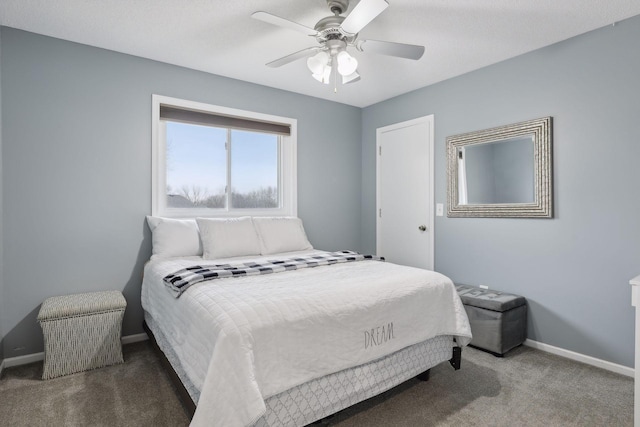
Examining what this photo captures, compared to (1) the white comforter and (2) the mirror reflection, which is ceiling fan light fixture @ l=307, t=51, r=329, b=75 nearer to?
(1) the white comforter

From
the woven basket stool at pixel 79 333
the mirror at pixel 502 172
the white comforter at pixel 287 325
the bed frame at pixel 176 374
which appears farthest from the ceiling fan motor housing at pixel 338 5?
the woven basket stool at pixel 79 333

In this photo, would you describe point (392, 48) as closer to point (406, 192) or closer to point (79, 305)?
point (406, 192)

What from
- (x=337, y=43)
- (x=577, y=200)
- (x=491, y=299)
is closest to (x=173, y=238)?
(x=337, y=43)

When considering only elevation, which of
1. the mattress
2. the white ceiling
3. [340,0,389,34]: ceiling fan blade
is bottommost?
the mattress

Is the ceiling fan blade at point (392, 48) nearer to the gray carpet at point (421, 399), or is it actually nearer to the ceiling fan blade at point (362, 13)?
the ceiling fan blade at point (362, 13)

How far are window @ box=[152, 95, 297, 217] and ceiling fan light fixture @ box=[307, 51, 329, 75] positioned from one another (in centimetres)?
141

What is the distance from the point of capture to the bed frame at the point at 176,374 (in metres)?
1.79

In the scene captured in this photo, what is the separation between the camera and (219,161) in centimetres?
359

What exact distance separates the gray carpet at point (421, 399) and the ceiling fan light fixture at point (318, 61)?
6.93 feet

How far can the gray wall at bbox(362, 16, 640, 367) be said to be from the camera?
7.95 feet

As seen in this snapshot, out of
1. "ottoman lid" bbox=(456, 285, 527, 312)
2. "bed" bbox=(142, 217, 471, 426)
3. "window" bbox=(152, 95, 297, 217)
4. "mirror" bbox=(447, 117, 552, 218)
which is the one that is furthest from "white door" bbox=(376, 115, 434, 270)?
"bed" bbox=(142, 217, 471, 426)

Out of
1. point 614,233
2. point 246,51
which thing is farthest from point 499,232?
point 246,51

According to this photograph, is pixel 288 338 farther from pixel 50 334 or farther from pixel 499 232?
pixel 499 232

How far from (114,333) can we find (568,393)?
3021mm
